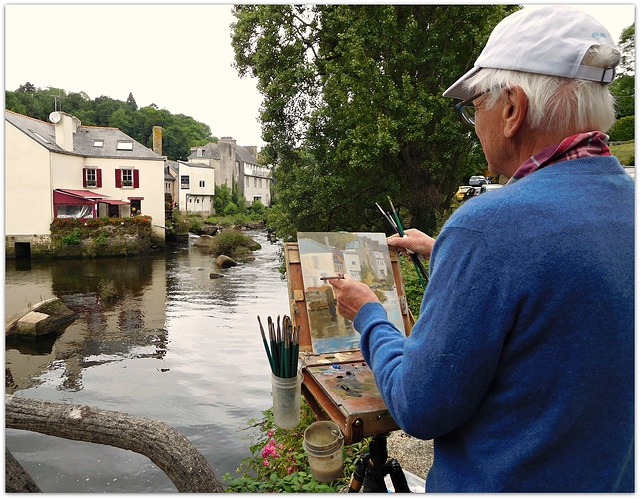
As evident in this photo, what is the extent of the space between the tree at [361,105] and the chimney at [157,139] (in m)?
15.0

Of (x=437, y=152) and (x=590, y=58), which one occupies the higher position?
(x=437, y=152)

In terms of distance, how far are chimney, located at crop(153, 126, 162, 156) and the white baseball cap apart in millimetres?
24888

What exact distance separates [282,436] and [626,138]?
351cm

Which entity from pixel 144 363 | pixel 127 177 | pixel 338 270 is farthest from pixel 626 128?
pixel 127 177

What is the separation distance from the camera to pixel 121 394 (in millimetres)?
7215

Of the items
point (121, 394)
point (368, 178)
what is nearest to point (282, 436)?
point (121, 394)

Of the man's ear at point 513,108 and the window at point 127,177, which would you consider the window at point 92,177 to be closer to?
the window at point 127,177

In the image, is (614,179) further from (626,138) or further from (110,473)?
(110,473)

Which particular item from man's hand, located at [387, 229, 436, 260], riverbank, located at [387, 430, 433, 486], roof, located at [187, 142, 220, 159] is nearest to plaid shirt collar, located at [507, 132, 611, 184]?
man's hand, located at [387, 229, 436, 260]

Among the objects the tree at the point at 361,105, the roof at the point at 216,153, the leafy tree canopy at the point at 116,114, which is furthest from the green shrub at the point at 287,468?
the roof at the point at 216,153

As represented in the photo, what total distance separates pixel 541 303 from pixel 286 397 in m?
1.09

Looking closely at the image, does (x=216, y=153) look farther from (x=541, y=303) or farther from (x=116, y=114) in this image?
(x=541, y=303)

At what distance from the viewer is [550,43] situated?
81 cm

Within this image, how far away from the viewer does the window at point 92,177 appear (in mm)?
22078
